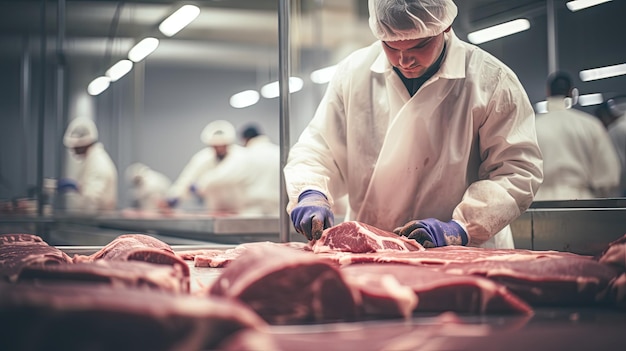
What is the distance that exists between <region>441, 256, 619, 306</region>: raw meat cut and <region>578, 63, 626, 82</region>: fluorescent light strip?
5.56 ft

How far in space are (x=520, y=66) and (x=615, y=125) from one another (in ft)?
3.43

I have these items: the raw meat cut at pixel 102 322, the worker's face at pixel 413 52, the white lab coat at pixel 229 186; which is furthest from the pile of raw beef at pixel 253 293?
the white lab coat at pixel 229 186

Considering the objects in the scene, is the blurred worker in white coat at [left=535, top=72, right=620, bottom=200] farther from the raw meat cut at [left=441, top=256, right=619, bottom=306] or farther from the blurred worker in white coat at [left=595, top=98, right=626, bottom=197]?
the raw meat cut at [left=441, top=256, right=619, bottom=306]

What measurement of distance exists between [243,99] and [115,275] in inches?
468

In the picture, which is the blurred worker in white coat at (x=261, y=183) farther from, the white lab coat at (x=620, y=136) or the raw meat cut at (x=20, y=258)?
the raw meat cut at (x=20, y=258)

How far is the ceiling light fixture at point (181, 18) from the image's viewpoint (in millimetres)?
4984

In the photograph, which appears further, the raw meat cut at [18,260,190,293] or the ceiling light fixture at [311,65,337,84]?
the ceiling light fixture at [311,65,337,84]

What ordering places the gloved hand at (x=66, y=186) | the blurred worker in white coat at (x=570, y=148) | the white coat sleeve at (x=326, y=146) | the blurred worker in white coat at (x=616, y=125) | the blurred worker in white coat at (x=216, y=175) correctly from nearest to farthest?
the white coat sleeve at (x=326, y=146) → the blurred worker in white coat at (x=616, y=125) → the blurred worker in white coat at (x=570, y=148) → the gloved hand at (x=66, y=186) → the blurred worker in white coat at (x=216, y=175)

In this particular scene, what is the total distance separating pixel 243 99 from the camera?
41.8 ft

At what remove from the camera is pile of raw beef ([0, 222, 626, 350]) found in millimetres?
718

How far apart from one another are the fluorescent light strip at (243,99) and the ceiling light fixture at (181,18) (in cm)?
684

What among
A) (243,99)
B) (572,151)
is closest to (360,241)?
(572,151)

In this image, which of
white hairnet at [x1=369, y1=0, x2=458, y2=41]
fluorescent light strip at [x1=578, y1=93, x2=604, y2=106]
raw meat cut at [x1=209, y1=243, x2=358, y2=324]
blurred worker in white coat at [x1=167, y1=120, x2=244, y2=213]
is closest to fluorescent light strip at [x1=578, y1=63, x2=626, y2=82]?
fluorescent light strip at [x1=578, y1=93, x2=604, y2=106]

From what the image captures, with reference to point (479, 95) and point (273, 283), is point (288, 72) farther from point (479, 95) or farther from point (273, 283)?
point (273, 283)
